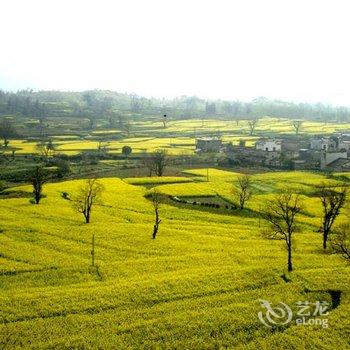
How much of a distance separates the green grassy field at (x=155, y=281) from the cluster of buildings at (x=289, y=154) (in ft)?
164

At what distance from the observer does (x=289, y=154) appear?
132625 mm

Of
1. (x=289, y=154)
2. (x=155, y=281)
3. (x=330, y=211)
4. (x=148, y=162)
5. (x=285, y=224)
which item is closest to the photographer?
(x=155, y=281)

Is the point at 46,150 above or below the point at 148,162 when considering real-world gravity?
above

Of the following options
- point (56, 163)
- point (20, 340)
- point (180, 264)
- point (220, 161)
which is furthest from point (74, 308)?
point (220, 161)

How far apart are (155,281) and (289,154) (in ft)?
330

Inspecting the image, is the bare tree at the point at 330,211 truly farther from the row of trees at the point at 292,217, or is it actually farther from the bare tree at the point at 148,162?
the bare tree at the point at 148,162

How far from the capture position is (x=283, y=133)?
197250mm

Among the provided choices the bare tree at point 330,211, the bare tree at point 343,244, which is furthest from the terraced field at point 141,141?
the bare tree at point 343,244

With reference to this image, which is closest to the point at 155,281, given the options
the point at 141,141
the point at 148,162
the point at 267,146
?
the point at 148,162

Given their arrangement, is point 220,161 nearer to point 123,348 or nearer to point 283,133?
point 283,133

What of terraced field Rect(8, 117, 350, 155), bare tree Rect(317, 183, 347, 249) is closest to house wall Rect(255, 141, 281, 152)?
terraced field Rect(8, 117, 350, 155)

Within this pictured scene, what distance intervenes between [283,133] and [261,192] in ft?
403

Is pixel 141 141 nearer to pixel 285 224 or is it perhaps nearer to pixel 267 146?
pixel 267 146

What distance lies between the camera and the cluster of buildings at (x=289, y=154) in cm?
11288
